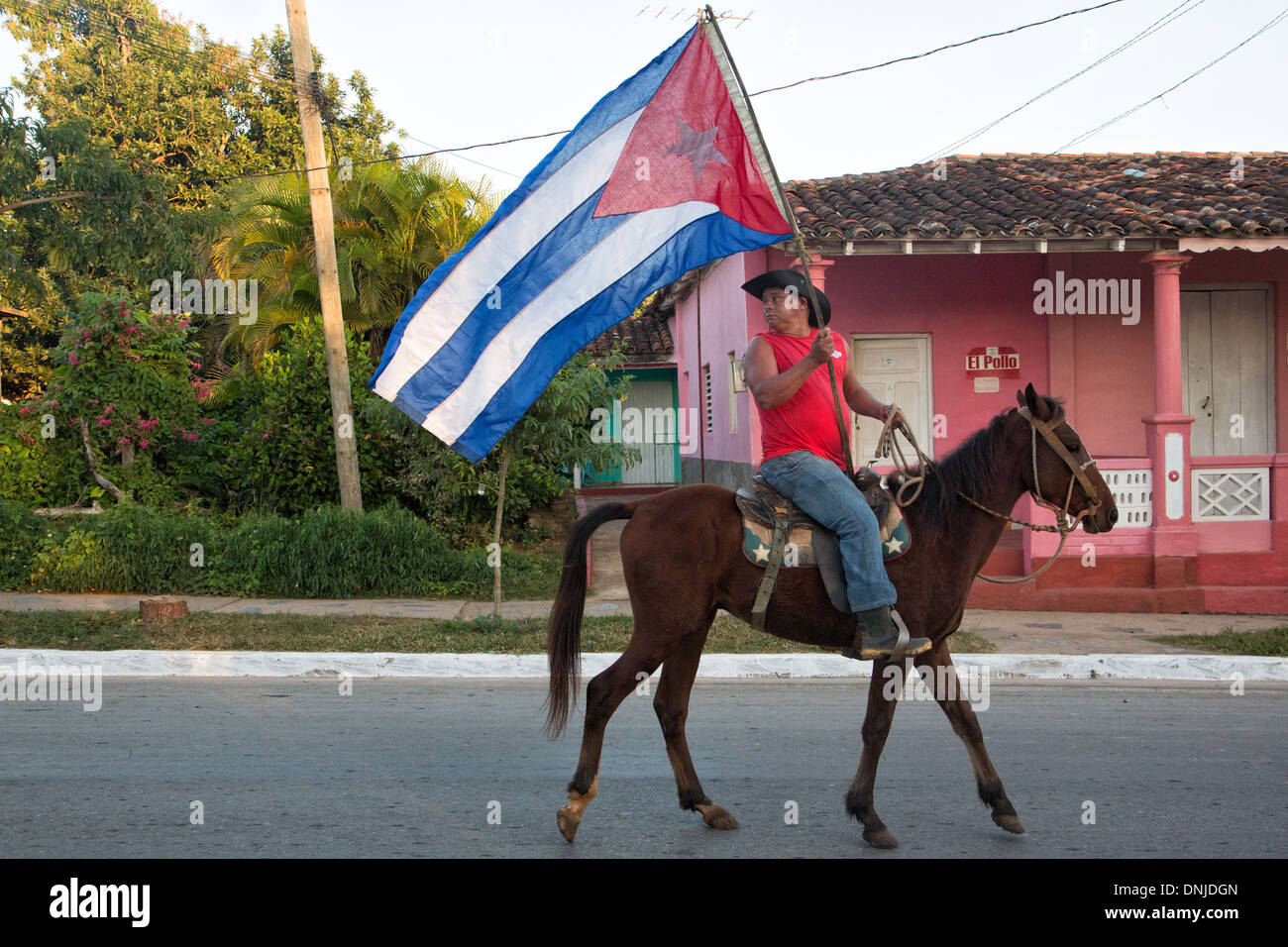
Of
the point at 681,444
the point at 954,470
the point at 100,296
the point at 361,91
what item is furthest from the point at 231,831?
the point at 361,91

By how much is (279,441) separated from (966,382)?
9072 millimetres

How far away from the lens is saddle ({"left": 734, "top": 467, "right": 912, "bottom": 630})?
4648mm

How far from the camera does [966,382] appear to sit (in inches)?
543

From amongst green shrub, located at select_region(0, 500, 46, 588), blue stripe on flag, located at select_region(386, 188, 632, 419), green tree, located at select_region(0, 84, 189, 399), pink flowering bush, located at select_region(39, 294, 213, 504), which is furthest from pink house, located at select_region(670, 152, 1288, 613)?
green shrub, located at select_region(0, 500, 46, 588)

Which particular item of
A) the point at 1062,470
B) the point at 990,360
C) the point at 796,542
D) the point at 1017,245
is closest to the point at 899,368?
the point at 990,360

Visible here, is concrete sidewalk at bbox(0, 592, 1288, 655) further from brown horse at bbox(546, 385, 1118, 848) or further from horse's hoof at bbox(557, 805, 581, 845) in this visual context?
horse's hoof at bbox(557, 805, 581, 845)

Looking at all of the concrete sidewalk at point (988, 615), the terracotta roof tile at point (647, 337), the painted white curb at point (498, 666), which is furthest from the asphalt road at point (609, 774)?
the terracotta roof tile at point (647, 337)

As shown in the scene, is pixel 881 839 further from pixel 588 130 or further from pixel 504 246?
pixel 588 130

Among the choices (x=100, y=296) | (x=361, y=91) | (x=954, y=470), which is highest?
(x=361, y=91)

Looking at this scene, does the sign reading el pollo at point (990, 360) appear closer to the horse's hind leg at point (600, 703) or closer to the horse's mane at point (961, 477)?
the horse's mane at point (961, 477)

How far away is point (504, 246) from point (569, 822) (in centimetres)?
284

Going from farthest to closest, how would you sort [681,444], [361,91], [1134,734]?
[361,91] < [681,444] < [1134,734]
